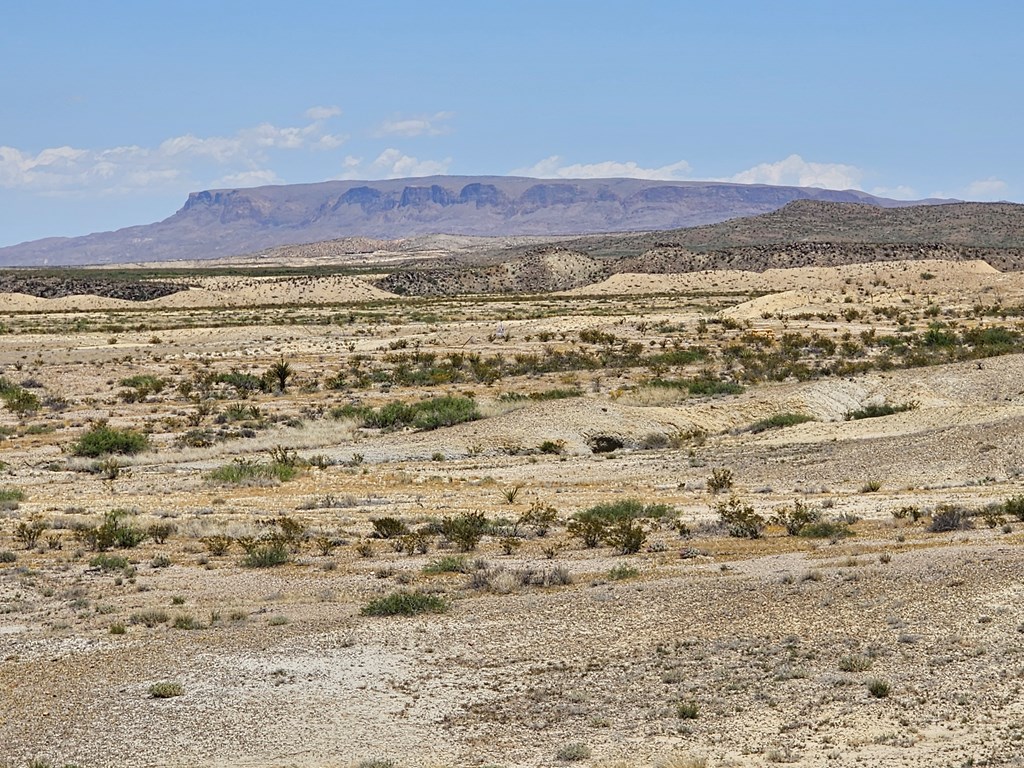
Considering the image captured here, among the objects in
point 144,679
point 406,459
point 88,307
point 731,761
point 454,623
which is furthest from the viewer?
point 88,307

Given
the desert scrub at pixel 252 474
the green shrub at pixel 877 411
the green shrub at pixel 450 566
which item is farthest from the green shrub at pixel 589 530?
the green shrub at pixel 877 411

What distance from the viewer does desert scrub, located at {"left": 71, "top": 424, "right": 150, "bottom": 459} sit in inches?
1228

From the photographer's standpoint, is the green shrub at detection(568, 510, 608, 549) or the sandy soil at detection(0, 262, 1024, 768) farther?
the green shrub at detection(568, 510, 608, 549)

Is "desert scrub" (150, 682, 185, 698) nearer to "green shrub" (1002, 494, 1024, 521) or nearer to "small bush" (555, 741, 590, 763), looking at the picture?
"small bush" (555, 741, 590, 763)

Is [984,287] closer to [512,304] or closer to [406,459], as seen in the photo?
[512,304]

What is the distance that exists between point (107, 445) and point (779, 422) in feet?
54.4

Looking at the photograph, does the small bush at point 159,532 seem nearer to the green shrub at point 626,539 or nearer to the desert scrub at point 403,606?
the desert scrub at point 403,606

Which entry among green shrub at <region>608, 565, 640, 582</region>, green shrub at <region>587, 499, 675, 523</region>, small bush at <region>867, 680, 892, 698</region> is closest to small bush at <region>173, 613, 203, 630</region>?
green shrub at <region>608, 565, 640, 582</region>

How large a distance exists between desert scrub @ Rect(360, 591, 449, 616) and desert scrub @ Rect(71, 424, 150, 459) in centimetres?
1817

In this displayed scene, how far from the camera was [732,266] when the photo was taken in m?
133

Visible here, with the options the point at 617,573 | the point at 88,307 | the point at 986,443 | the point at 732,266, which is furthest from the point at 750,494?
the point at 732,266

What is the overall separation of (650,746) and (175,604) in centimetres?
760

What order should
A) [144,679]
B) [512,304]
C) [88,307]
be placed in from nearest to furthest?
[144,679] → [512,304] → [88,307]

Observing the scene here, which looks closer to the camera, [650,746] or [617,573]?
[650,746]
